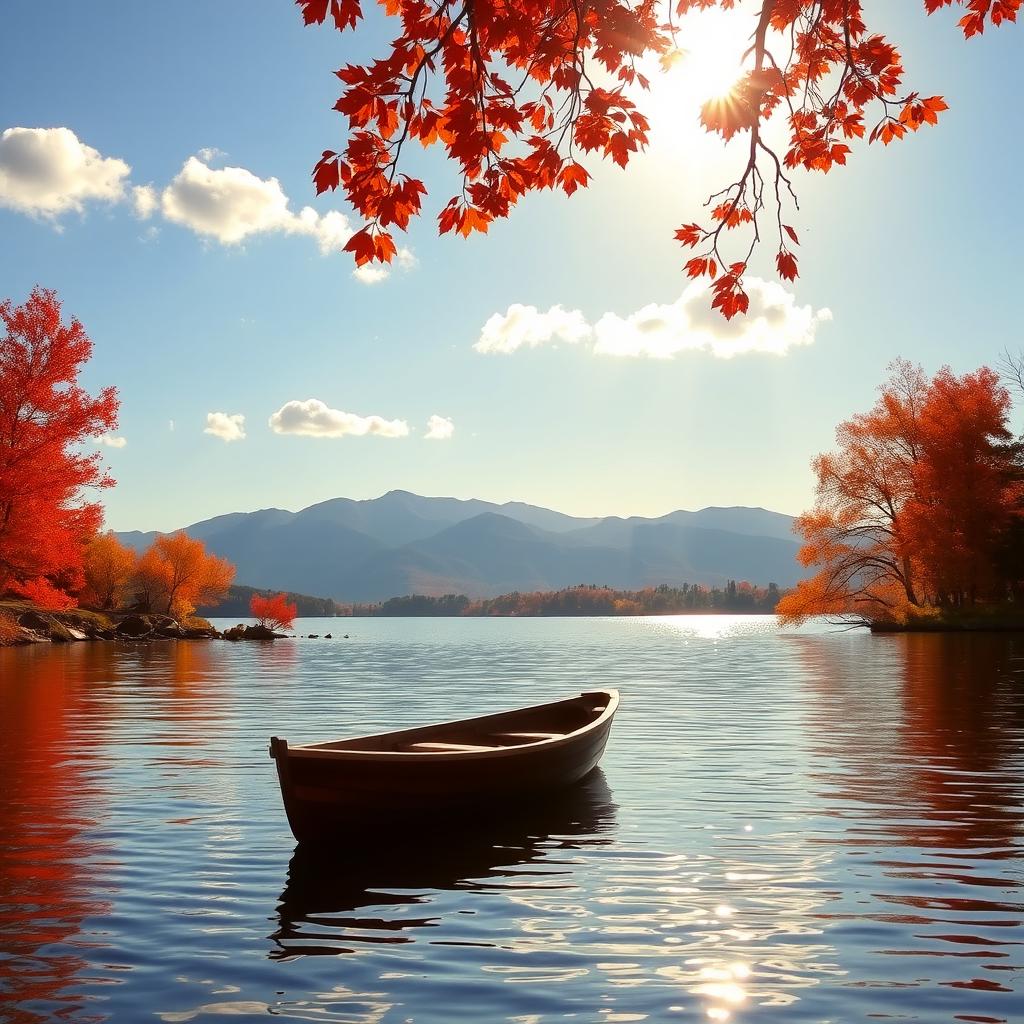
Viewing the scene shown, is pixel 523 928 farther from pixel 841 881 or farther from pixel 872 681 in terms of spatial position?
pixel 872 681

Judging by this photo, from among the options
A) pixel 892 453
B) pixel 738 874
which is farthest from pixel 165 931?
pixel 892 453

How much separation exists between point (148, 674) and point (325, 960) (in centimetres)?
3757

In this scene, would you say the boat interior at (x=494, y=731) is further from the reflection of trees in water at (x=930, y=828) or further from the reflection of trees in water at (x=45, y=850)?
the reflection of trees in water at (x=930, y=828)

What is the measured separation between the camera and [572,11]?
308 inches

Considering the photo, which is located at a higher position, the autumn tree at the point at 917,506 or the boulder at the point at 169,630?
the autumn tree at the point at 917,506

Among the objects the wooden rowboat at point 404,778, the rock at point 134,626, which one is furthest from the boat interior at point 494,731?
the rock at point 134,626

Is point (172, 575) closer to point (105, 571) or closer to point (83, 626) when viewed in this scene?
point (105, 571)

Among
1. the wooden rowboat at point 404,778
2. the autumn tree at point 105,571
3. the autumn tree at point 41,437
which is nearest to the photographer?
the wooden rowboat at point 404,778

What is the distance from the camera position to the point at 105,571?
284 feet

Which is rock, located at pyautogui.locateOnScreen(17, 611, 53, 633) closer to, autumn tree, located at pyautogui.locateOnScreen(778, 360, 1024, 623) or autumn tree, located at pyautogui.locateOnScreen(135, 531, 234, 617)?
autumn tree, located at pyautogui.locateOnScreen(135, 531, 234, 617)

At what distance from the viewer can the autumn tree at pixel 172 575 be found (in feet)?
Answer: 296

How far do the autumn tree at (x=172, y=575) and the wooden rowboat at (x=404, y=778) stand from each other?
3193 inches

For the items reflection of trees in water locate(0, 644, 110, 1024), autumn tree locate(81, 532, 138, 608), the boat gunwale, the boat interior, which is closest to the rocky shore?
autumn tree locate(81, 532, 138, 608)

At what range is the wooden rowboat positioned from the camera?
427 inches
